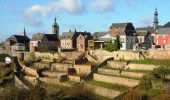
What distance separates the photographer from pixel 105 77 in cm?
4491

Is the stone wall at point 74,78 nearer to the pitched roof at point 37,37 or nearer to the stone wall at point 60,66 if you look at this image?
the stone wall at point 60,66

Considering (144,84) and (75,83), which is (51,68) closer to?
(75,83)

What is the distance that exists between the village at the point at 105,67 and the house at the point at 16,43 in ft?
16.8

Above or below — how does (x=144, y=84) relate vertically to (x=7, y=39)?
below

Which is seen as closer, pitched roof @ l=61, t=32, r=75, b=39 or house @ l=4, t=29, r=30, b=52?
pitched roof @ l=61, t=32, r=75, b=39

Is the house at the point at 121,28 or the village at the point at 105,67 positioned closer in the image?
the village at the point at 105,67

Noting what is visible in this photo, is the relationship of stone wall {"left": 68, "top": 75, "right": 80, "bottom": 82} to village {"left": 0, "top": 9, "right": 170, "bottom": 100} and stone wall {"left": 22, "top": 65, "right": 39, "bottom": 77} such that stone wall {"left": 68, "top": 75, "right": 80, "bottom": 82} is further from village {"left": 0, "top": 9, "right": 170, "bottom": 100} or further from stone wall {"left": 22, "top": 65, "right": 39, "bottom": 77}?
stone wall {"left": 22, "top": 65, "right": 39, "bottom": 77}

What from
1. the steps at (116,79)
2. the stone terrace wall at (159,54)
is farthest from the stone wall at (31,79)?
the stone terrace wall at (159,54)

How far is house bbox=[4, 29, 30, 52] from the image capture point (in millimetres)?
93438

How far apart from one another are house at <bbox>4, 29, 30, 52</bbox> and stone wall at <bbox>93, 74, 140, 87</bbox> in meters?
48.5

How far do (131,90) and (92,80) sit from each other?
10.9 meters

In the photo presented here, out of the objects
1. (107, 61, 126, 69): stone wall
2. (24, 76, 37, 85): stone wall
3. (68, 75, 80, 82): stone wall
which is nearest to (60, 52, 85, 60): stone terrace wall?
(24, 76, 37, 85): stone wall

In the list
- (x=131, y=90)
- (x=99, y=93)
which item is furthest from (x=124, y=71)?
(x=131, y=90)

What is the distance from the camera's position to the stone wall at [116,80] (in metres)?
40.6
